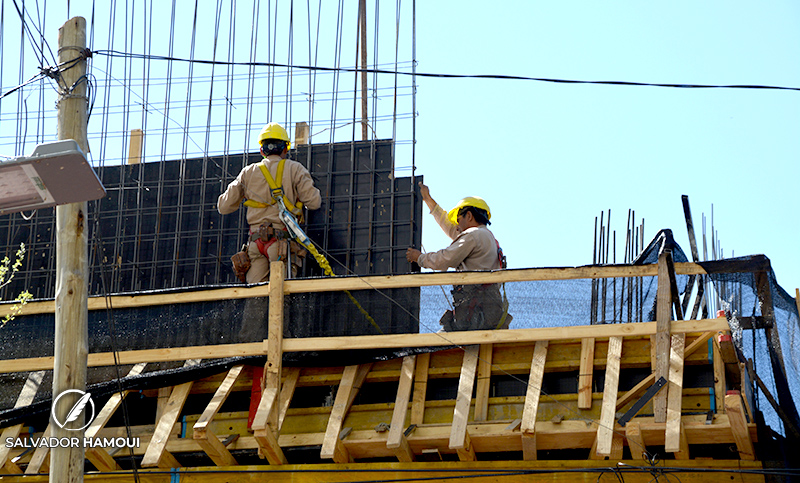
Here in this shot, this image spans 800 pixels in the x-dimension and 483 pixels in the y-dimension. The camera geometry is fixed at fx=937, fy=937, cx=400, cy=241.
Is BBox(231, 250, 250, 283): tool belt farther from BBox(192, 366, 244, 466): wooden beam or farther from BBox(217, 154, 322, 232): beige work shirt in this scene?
BBox(192, 366, 244, 466): wooden beam

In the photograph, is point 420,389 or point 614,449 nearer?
point 614,449

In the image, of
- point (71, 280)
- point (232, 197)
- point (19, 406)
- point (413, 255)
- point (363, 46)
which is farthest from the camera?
point (363, 46)

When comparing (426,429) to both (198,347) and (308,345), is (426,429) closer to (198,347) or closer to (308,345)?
(308,345)

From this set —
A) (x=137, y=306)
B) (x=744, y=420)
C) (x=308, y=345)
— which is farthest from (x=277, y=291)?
(x=744, y=420)

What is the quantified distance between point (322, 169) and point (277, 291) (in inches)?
140

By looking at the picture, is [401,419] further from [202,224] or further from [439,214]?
[202,224]

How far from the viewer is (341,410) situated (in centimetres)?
902

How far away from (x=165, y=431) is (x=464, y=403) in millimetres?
2888

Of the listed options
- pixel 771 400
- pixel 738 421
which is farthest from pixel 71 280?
pixel 771 400

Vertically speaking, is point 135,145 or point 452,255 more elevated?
point 135,145

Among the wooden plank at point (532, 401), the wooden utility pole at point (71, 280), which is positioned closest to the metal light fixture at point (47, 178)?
the wooden utility pole at point (71, 280)

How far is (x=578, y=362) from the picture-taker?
30.2 feet

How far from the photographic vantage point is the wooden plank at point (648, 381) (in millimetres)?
8617

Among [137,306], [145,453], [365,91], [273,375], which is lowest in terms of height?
[145,453]
